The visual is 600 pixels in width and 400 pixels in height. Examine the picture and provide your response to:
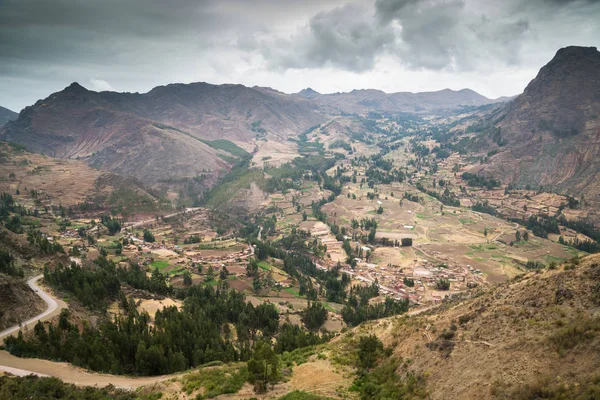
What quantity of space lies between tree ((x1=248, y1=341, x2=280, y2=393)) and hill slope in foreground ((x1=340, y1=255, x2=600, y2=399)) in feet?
41.6

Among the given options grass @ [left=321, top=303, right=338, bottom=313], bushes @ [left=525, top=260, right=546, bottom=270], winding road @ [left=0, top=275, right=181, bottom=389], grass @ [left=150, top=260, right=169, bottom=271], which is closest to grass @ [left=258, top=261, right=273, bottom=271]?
grass @ [left=321, top=303, right=338, bottom=313]

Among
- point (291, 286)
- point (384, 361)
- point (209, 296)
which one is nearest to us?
point (384, 361)

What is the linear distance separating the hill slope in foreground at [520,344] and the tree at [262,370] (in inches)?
499

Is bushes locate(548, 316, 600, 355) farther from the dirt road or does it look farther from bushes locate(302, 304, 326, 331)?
bushes locate(302, 304, 326, 331)

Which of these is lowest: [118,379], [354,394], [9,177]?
[118,379]

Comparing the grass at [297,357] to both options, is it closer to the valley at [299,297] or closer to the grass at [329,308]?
the valley at [299,297]

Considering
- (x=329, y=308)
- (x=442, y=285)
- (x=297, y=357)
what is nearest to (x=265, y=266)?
(x=329, y=308)

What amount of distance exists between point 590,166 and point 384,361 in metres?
234

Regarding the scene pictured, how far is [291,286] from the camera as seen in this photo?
115 metres

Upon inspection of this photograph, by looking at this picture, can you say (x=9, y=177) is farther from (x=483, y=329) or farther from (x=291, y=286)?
(x=483, y=329)

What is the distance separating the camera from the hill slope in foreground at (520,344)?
67.6ft

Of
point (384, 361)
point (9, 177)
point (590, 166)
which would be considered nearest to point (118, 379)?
point (384, 361)

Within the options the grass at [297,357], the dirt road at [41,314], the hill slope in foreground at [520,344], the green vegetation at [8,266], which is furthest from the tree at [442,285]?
the green vegetation at [8,266]

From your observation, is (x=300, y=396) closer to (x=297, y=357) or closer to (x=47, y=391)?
(x=297, y=357)
